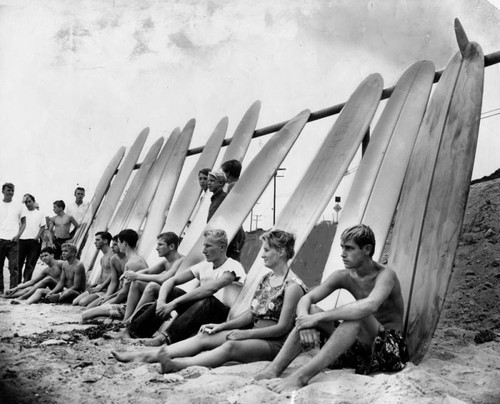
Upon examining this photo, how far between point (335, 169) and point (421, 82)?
648 mm

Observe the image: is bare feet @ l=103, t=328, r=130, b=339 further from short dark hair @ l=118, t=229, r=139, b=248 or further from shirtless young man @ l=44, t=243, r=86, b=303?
shirtless young man @ l=44, t=243, r=86, b=303

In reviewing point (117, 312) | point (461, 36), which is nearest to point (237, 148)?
point (117, 312)

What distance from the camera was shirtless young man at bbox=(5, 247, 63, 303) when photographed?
445cm

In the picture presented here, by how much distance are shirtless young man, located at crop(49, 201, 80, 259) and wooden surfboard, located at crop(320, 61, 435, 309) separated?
2.96 metres

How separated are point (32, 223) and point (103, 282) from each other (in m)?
1.00

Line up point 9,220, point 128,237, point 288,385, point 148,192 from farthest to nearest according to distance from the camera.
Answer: point 148,192 → point 9,220 → point 128,237 → point 288,385

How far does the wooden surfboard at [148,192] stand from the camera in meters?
4.89

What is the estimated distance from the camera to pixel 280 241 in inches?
91.9

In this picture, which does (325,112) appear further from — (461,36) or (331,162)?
(461,36)

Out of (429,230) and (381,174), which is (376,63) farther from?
(429,230)

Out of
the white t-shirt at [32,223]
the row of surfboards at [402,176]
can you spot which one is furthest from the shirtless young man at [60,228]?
the row of surfboards at [402,176]

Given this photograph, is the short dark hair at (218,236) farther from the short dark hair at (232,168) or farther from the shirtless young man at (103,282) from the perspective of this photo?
the shirtless young man at (103,282)

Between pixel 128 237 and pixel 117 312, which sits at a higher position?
pixel 128 237

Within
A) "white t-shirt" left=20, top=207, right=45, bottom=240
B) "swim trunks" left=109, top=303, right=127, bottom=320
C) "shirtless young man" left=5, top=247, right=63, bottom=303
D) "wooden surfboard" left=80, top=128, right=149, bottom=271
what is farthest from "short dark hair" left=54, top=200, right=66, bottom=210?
"swim trunks" left=109, top=303, right=127, bottom=320
